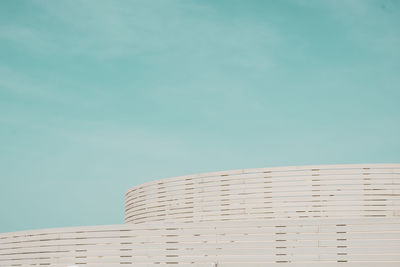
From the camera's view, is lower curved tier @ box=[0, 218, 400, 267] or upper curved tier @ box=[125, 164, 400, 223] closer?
lower curved tier @ box=[0, 218, 400, 267]

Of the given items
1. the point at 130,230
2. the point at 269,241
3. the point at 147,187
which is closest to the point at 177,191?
the point at 147,187

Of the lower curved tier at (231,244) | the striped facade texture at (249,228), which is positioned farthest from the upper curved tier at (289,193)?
the lower curved tier at (231,244)

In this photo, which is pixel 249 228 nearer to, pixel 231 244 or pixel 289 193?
pixel 231 244

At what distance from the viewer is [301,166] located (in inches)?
975

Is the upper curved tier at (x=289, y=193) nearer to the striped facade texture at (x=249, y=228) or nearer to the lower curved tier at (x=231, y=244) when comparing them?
the striped facade texture at (x=249, y=228)

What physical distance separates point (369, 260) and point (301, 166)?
32.5ft

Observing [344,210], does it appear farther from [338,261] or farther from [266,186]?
[338,261]

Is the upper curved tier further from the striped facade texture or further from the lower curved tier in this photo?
the lower curved tier

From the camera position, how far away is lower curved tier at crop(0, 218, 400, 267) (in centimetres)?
1512

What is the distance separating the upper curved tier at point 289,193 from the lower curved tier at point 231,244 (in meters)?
8.80

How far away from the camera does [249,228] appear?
16219 millimetres

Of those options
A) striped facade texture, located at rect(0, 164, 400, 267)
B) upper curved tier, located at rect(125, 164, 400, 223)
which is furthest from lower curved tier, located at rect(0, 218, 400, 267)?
upper curved tier, located at rect(125, 164, 400, 223)

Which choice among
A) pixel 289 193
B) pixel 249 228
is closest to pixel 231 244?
pixel 249 228

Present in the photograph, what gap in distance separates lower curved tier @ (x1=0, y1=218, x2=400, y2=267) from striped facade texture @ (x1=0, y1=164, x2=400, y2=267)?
0.03 metres
